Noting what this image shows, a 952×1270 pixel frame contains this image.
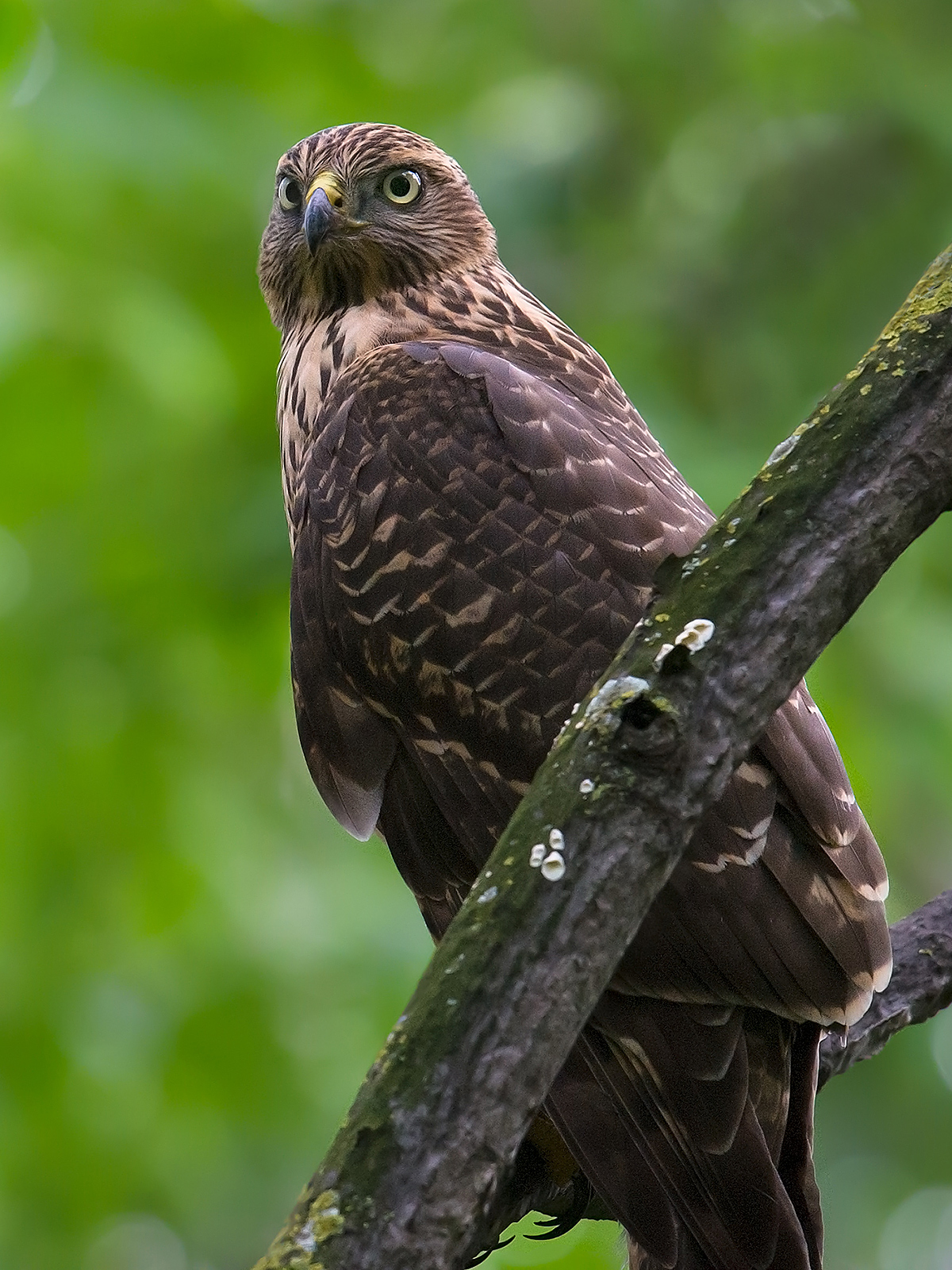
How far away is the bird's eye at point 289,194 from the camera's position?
11.5 ft

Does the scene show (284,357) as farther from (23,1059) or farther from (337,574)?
(23,1059)

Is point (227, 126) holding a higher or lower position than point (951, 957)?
higher

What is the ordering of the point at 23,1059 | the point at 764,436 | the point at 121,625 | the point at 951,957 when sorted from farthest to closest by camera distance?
1. the point at 764,436
2. the point at 121,625
3. the point at 23,1059
4. the point at 951,957

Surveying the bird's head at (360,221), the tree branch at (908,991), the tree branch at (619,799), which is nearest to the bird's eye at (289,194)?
the bird's head at (360,221)

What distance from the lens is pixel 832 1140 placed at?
16.9ft

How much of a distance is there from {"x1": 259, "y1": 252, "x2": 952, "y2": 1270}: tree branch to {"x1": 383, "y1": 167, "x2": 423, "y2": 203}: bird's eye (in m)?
1.84

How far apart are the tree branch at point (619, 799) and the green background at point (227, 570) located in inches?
73.6

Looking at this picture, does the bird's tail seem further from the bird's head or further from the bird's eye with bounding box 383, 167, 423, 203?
the bird's eye with bounding box 383, 167, 423, 203

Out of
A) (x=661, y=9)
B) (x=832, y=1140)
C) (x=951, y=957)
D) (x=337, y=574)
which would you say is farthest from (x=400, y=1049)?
(x=661, y=9)

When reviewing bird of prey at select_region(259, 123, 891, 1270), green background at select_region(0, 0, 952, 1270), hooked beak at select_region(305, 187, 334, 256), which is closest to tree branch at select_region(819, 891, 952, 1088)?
bird of prey at select_region(259, 123, 891, 1270)

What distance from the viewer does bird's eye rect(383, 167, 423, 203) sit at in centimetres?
348

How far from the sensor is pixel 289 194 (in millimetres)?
3549

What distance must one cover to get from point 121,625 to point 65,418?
1.98 ft

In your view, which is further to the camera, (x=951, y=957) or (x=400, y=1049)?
(x=951, y=957)
